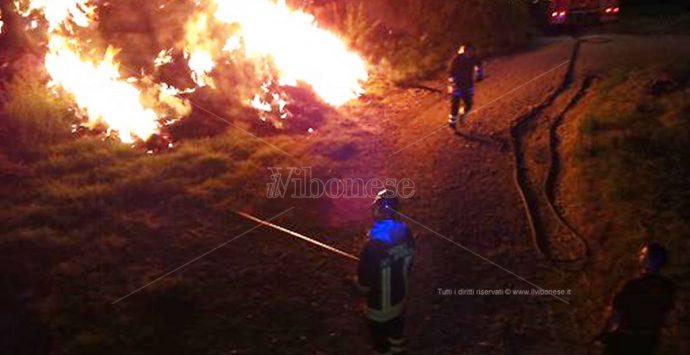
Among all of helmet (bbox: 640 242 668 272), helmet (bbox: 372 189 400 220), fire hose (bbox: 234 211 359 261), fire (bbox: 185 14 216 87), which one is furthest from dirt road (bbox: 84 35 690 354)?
fire (bbox: 185 14 216 87)

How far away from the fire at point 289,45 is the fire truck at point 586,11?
10222 mm

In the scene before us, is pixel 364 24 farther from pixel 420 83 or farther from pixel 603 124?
pixel 603 124

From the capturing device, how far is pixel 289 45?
15828 mm

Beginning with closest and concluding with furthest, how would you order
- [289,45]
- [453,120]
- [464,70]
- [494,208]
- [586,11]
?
1. [494,208]
2. [464,70]
3. [453,120]
4. [289,45]
5. [586,11]

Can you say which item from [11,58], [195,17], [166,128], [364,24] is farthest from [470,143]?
[11,58]

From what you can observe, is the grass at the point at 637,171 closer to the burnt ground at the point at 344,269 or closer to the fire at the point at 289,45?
the burnt ground at the point at 344,269

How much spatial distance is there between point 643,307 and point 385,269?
2.39m

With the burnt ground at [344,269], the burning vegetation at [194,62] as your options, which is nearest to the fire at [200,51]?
the burning vegetation at [194,62]

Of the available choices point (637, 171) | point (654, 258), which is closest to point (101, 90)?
point (637, 171)

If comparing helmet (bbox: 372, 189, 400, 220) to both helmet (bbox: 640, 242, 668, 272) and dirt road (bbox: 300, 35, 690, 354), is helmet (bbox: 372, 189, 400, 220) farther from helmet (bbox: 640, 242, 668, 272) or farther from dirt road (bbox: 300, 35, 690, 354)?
helmet (bbox: 640, 242, 668, 272)

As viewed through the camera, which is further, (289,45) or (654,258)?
(289,45)

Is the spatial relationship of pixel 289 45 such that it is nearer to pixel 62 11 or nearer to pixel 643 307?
pixel 62 11

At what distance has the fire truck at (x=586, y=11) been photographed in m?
21.6

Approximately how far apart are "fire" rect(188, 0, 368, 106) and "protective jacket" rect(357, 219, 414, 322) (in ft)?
33.6
